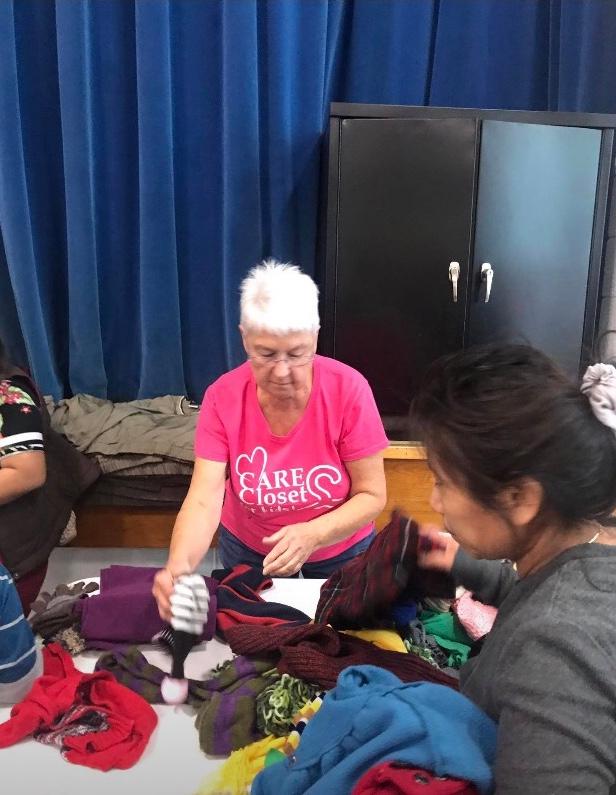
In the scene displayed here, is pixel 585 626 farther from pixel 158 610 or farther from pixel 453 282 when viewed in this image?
pixel 453 282

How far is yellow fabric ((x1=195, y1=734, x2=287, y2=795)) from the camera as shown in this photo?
0.79 m

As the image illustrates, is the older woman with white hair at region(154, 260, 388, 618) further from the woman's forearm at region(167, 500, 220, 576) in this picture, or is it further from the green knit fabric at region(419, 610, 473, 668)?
the green knit fabric at region(419, 610, 473, 668)

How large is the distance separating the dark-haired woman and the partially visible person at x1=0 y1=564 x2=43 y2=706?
58 centimetres

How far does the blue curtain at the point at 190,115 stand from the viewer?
221 cm

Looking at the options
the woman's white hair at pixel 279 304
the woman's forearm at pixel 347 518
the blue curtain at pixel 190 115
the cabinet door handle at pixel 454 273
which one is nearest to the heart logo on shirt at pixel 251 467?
the woman's forearm at pixel 347 518

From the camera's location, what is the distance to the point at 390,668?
0.90 metres

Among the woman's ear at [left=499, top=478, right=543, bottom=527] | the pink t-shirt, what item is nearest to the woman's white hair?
the pink t-shirt

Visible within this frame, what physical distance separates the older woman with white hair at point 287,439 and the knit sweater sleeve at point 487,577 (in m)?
0.37

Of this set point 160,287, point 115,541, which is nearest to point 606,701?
point 115,541

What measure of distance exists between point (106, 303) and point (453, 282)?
3.99 ft

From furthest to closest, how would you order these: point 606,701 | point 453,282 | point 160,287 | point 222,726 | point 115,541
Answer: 1. point 160,287
2. point 115,541
3. point 453,282
4. point 222,726
5. point 606,701

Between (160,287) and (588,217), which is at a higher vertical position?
(588,217)

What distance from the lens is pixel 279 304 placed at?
1.27m

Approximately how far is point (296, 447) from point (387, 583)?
43 centimetres
